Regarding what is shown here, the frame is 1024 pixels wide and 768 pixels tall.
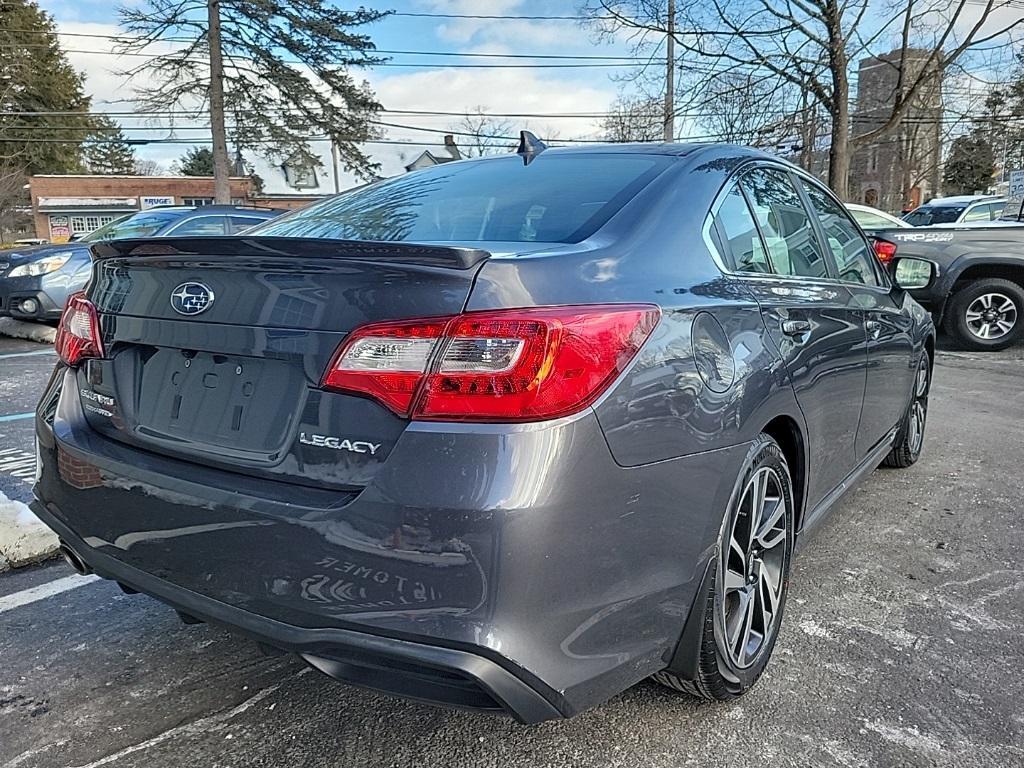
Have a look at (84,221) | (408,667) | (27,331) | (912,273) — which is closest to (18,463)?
(408,667)

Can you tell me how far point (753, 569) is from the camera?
222 centimetres

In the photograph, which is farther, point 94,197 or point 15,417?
point 94,197

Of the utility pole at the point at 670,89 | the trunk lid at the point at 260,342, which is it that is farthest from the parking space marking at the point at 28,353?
the utility pole at the point at 670,89

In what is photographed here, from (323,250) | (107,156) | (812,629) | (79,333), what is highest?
(107,156)

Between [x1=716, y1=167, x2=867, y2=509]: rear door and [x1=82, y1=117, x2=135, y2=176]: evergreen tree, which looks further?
[x1=82, y1=117, x2=135, y2=176]: evergreen tree

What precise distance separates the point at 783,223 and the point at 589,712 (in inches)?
70.5

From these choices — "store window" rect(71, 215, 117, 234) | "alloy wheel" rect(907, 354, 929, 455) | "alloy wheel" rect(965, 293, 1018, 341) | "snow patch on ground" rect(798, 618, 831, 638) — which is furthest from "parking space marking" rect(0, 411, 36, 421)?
"store window" rect(71, 215, 117, 234)

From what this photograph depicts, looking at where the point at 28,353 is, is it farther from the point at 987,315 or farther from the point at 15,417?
the point at 987,315

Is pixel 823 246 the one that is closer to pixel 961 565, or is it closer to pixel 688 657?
pixel 961 565

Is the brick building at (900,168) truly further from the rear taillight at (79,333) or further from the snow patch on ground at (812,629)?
the rear taillight at (79,333)

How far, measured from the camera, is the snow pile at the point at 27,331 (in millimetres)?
8570

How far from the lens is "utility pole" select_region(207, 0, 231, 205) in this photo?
2134 centimetres

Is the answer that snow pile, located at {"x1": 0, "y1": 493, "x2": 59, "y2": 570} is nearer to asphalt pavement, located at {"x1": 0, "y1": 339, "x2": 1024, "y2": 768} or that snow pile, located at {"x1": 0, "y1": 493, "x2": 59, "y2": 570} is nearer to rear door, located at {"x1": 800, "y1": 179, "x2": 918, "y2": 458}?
asphalt pavement, located at {"x1": 0, "y1": 339, "x2": 1024, "y2": 768}

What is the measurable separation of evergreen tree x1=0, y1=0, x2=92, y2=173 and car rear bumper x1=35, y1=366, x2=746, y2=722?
46795 millimetres
